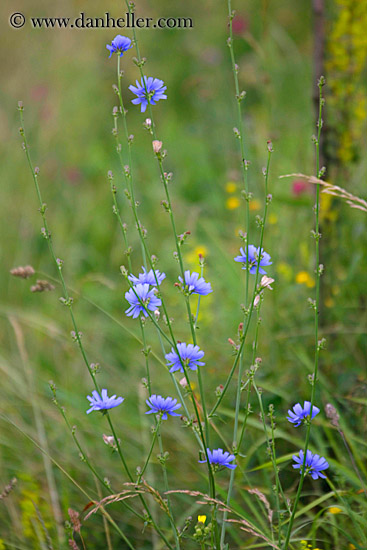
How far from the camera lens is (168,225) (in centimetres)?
354

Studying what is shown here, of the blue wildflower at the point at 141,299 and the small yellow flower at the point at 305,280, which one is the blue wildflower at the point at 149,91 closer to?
the blue wildflower at the point at 141,299

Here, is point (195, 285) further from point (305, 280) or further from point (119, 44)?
point (305, 280)

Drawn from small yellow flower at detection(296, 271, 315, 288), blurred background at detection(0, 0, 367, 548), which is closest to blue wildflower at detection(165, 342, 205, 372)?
blurred background at detection(0, 0, 367, 548)

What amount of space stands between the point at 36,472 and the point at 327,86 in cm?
160

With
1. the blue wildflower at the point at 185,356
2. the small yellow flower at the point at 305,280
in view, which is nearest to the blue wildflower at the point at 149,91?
the blue wildflower at the point at 185,356

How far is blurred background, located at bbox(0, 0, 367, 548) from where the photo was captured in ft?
6.42

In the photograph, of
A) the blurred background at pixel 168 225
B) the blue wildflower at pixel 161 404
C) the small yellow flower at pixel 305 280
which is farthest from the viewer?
the small yellow flower at pixel 305 280

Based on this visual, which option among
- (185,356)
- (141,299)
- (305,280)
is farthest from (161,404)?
(305,280)

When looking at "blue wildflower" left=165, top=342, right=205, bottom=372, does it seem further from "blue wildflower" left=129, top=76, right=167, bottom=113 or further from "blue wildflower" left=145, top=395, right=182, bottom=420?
"blue wildflower" left=129, top=76, right=167, bottom=113

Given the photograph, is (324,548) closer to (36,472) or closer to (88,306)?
(36,472)

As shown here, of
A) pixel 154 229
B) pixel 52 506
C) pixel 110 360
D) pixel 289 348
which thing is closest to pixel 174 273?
pixel 154 229

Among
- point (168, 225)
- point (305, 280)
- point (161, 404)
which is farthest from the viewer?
point (168, 225)

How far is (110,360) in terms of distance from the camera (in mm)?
2652

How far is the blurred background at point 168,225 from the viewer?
1.96 m
